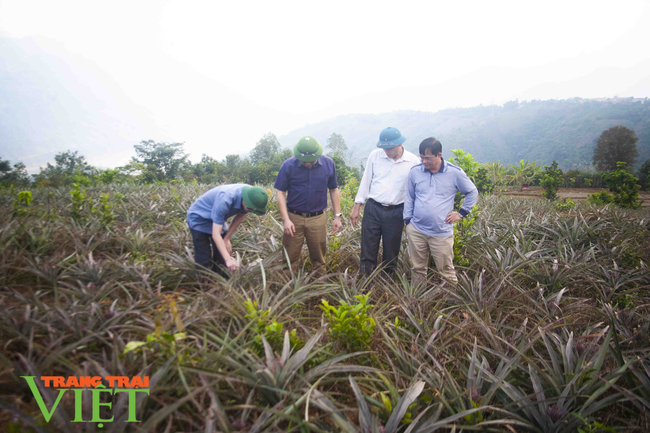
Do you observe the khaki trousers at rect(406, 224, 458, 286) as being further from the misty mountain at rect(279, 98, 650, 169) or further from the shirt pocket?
the misty mountain at rect(279, 98, 650, 169)

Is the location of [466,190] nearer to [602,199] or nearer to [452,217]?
[452,217]

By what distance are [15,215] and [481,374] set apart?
574 cm

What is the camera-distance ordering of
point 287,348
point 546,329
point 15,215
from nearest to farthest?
point 287,348, point 546,329, point 15,215

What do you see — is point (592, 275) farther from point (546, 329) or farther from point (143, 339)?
point (143, 339)

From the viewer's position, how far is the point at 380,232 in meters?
2.97

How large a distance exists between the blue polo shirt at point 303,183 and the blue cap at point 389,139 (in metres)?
0.63

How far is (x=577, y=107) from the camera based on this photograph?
123938mm

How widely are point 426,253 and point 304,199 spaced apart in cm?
139

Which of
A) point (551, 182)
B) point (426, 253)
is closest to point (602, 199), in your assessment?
point (551, 182)

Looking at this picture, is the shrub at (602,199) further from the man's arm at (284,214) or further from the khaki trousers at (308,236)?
the man's arm at (284,214)

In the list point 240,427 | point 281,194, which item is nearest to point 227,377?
point 240,427

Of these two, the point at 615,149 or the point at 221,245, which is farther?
the point at 615,149

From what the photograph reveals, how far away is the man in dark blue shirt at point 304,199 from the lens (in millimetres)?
2779

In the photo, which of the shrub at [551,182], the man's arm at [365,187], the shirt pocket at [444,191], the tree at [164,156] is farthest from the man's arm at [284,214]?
the tree at [164,156]
